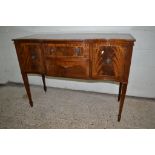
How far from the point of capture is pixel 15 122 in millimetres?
1792

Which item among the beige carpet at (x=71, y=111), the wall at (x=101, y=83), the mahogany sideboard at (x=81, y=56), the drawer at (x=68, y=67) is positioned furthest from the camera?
the wall at (x=101, y=83)

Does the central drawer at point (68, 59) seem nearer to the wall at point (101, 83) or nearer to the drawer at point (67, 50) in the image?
the drawer at point (67, 50)

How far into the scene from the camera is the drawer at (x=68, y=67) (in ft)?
4.97

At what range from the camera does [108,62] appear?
1452mm

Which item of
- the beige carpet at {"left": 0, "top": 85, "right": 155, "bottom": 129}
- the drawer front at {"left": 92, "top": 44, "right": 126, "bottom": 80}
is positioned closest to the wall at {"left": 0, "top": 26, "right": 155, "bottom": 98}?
the beige carpet at {"left": 0, "top": 85, "right": 155, "bottom": 129}

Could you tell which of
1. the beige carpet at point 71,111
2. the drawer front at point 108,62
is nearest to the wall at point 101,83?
the beige carpet at point 71,111

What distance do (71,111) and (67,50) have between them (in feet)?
2.85

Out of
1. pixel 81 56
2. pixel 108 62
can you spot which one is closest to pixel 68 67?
pixel 81 56

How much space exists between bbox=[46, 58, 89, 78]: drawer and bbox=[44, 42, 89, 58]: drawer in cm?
6

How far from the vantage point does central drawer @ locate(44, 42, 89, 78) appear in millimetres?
1451

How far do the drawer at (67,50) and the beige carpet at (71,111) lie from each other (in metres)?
0.81

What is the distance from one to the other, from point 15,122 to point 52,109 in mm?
483
